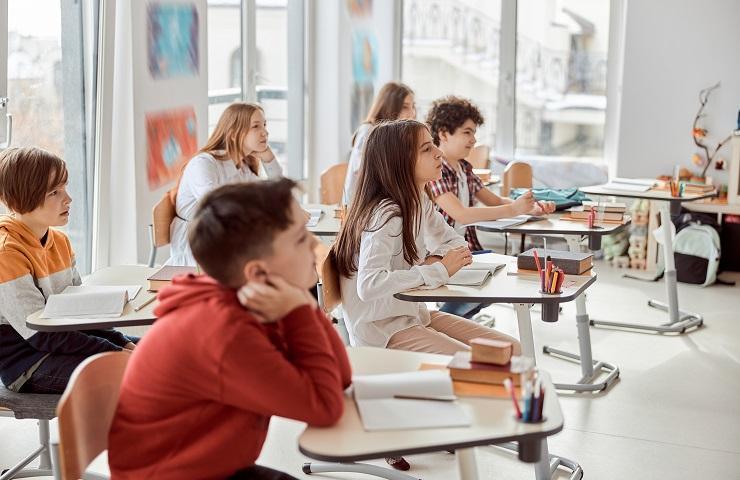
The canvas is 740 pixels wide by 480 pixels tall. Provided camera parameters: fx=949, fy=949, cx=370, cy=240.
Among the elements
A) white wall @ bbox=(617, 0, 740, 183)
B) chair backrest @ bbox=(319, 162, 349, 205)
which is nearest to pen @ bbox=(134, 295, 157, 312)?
chair backrest @ bbox=(319, 162, 349, 205)

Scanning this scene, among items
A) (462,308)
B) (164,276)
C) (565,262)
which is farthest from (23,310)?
(462,308)

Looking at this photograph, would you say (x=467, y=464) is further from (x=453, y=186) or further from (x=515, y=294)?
(x=453, y=186)

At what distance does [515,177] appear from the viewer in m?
5.72

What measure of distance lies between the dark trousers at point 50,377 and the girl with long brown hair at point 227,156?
1.56m

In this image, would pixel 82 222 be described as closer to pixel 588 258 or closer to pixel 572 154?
pixel 588 258

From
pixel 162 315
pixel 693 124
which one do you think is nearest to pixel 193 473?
pixel 162 315

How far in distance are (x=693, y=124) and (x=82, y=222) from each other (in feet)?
14.2

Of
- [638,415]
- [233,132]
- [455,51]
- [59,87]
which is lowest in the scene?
[638,415]

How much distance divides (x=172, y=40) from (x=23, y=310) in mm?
2544

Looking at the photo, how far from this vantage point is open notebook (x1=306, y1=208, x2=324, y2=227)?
4.38 meters

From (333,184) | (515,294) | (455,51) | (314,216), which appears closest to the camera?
(515,294)

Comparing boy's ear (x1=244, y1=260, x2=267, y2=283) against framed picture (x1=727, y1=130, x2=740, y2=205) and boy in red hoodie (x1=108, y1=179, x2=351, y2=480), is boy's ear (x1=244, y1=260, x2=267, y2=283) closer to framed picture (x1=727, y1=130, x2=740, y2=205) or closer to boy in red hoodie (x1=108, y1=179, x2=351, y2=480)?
boy in red hoodie (x1=108, y1=179, x2=351, y2=480)

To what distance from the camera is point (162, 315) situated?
6.05 ft

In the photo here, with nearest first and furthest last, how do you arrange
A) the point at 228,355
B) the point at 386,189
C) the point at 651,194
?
the point at 228,355, the point at 386,189, the point at 651,194
